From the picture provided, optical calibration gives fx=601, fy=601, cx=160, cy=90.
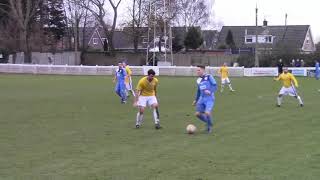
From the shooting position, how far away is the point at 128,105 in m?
25.2

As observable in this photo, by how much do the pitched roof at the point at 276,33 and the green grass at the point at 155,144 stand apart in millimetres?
73330

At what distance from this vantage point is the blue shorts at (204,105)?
52.3 ft

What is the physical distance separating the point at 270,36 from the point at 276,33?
3.85ft

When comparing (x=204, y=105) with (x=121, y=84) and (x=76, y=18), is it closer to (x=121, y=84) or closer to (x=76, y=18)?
Result: (x=121, y=84)

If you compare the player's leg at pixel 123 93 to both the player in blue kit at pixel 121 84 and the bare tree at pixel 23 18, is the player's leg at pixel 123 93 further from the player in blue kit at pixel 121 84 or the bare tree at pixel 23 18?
the bare tree at pixel 23 18

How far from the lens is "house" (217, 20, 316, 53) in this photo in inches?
3748

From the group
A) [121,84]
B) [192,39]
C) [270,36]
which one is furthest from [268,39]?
[121,84]

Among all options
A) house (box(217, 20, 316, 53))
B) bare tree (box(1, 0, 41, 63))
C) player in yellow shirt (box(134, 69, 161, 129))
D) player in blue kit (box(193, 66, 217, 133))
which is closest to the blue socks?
player in blue kit (box(193, 66, 217, 133))

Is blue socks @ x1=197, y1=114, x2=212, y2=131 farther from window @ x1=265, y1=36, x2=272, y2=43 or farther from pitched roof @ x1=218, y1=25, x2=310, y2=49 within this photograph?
window @ x1=265, y1=36, x2=272, y2=43

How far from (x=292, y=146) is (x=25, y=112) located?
1128 centimetres

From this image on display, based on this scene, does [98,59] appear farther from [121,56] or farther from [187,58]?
[187,58]

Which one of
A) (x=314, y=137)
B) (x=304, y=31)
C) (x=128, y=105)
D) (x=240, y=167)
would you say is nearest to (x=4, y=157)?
(x=240, y=167)

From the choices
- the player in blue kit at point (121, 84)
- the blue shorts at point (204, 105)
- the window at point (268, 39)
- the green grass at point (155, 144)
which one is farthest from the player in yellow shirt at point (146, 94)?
the window at point (268, 39)

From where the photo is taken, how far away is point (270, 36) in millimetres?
98000
